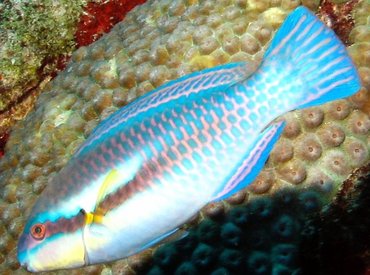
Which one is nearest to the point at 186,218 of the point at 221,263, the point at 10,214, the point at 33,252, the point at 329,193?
the point at 33,252

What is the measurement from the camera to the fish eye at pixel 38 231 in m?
2.00

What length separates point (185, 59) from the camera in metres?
3.51

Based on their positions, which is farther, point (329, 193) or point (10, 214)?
point (10, 214)

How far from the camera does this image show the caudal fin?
1746mm

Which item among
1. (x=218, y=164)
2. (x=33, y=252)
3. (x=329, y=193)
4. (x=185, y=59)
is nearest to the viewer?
(x=218, y=164)

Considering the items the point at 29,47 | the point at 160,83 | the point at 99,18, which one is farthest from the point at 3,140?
the point at 160,83

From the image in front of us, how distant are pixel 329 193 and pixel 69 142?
227 centimetres

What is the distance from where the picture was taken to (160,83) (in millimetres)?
3500

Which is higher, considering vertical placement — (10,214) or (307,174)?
(10,214)

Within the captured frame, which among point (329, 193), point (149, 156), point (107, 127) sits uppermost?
point (107, 127)

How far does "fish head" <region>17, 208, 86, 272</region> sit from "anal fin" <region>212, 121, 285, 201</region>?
688mm

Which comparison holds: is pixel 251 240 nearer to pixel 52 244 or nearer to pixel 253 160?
pixel 253 160

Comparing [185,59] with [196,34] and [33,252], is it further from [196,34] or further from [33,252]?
[33,252]

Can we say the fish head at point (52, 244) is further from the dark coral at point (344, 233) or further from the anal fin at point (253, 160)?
the dark coral at point (344, 233)
